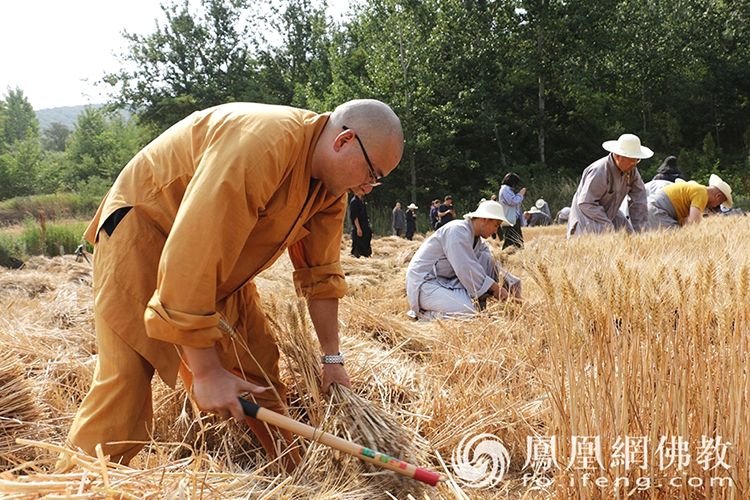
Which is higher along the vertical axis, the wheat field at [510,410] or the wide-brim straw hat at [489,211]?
the wide-brim straw hat at [489,211]

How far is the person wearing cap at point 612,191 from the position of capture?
15.8 feet

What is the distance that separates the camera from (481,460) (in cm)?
189

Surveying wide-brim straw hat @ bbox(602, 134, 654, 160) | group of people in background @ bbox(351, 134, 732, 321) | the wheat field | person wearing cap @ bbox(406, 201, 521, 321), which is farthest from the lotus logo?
wide-brim straw hat @ bbox(602, 134, 654, 160)

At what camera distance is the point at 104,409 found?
156 centimetres

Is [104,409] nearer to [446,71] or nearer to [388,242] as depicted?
[388,242]

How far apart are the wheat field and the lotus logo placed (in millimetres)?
10

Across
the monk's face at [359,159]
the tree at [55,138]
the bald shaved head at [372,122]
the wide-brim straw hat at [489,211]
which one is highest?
the tree at [55,138]

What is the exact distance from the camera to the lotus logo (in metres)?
1.80

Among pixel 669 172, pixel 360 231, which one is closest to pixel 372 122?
pixel 669 172

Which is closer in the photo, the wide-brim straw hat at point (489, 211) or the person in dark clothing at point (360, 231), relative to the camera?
the wide-brim straw hat at point (489, 211)

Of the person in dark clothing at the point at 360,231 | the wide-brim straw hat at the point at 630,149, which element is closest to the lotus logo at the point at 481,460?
the wide-brim straw hat at the point at 630,149

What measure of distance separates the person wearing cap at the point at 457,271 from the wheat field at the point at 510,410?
2.87 feet

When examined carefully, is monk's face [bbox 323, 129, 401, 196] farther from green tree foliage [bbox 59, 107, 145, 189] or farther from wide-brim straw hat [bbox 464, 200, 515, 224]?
green tree foliage [bbox 59, 107, 145, 189]

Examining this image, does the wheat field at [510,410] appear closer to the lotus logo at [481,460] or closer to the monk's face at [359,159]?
the lotus logo at [481,460]
